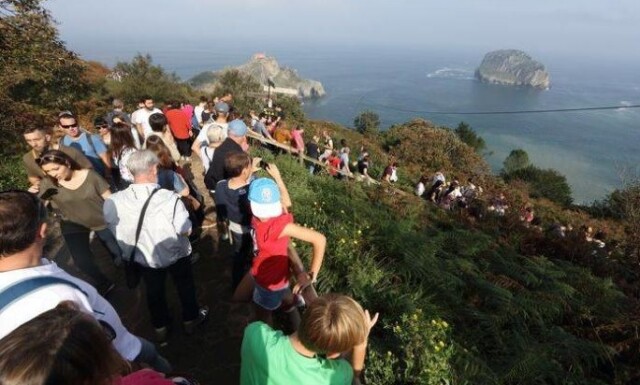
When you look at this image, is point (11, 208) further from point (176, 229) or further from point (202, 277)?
point (202, 277)

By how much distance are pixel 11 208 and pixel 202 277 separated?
3.05 metres

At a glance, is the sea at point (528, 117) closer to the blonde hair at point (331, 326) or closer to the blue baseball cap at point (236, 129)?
the blue baseball cap at point (236, 129)

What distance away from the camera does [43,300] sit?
164cm

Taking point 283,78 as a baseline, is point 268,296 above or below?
above

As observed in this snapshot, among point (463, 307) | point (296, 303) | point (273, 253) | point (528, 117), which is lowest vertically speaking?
point (528, 117)

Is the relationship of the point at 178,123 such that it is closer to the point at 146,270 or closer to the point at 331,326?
the point at 146,270

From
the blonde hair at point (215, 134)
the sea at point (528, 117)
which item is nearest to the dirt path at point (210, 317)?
the blonde hair at point (215, 134)

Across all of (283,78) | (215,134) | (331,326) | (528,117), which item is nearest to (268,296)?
(331,326)

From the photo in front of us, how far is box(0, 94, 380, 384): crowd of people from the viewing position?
1.16 meters

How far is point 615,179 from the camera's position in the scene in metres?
57.1

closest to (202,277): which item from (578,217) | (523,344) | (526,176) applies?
(523,344)

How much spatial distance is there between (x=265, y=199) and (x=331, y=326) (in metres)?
1.19

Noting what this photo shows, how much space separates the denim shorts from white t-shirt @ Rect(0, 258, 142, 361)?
1.22m

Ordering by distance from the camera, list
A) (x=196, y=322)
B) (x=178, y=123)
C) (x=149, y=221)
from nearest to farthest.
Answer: (x=149, y=221), (x=196, y=322), (x=178, y=123)
